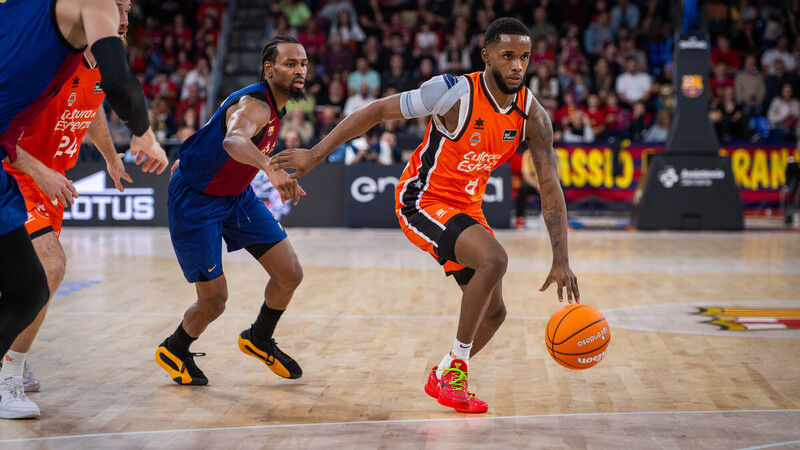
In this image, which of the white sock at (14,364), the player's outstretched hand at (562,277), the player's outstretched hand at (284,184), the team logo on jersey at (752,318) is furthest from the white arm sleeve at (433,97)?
the team logo on jersey at (752,318)

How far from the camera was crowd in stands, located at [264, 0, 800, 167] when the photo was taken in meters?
17.0

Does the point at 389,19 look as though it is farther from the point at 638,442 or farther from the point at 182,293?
the point at 638,442

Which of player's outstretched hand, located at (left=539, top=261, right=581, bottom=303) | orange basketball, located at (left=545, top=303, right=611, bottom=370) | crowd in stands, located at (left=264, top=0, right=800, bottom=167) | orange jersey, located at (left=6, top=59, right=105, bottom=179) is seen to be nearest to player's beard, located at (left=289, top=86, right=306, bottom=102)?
orange jersey, located at (left=6, top=59, right=105, bottom=179)

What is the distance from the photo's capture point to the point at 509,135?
466cm

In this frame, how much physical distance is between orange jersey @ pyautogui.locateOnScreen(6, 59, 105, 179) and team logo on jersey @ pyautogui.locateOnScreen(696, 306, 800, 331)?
4693mm

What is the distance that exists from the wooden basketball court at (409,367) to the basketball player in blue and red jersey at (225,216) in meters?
0.19

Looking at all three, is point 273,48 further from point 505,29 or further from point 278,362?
point 278,362

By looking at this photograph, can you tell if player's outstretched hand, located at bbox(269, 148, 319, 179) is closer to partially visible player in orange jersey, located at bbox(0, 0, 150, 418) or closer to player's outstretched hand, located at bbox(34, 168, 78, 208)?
partially visible player in orange jersey, located at bbox(0, 0, 150, 418)

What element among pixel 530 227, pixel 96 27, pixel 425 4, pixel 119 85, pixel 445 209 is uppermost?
pixel 425 4

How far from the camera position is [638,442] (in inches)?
151

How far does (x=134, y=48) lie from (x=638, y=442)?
18069 millimetres

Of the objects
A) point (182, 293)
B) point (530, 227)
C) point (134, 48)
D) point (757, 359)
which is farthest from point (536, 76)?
point (757, 359)

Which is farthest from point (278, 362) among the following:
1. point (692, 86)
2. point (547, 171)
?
point (692, 86)

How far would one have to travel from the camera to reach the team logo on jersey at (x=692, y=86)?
14.0 m
